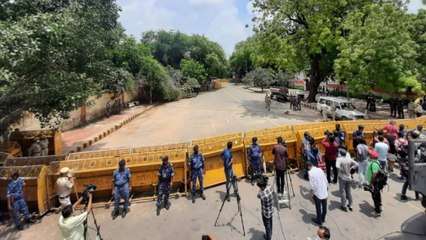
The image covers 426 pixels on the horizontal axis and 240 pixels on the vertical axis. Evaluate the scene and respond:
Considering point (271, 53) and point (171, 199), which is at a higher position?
point (271, 53)

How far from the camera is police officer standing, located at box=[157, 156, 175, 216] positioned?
306 inches

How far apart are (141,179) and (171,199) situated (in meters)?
1.11

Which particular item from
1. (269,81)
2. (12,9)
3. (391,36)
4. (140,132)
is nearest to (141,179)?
(12,9)

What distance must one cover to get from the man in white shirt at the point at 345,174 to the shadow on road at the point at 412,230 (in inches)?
46.6

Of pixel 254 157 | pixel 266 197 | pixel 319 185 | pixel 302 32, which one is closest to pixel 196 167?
pixel 254 157

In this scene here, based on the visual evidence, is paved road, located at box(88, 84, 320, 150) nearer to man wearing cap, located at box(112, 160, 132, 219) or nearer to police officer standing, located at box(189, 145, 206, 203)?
police officer standing, located at box(189, 145, 206, 203)

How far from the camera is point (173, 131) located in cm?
1880

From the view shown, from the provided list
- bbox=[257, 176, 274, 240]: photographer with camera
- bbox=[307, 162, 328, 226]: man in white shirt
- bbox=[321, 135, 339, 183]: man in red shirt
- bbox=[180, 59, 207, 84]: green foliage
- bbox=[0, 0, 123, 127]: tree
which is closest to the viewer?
bbox=[257, 176, 274, 240]: photographer with camera

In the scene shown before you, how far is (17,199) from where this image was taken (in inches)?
285

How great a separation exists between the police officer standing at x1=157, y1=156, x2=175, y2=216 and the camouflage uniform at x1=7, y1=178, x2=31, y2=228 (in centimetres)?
339

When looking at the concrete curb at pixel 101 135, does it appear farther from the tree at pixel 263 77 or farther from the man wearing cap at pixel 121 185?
the tree at pixel 263 77

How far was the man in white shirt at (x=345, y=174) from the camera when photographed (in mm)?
7148

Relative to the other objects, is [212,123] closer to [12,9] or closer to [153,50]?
[12,9]

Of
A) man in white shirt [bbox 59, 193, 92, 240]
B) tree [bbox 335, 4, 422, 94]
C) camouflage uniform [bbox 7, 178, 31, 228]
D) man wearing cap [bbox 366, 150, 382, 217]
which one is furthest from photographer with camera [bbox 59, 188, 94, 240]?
tree [bbox 335, 4, 422, 94]
